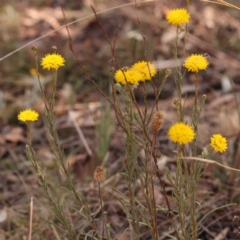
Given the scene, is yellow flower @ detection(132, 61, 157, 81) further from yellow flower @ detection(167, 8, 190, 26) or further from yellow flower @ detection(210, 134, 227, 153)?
yellow flower @ detection(210, 134, 227, 153)

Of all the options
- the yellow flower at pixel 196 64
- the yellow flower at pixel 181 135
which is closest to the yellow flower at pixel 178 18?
the yellow flower at pixel 196 64

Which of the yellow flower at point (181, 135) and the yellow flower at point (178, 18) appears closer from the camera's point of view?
the yellow flower at point (181, 135)

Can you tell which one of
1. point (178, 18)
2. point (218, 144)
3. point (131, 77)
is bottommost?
point (218, 144)

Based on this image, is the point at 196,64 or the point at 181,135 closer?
the point at 181,135

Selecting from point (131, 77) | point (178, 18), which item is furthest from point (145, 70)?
point (178, 18)

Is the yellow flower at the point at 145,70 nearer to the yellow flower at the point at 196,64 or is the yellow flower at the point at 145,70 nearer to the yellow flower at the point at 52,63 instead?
the yellow flower at the point at 196,64

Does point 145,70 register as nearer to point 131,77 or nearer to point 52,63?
point 131,77

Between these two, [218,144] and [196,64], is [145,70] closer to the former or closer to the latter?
[196,64]

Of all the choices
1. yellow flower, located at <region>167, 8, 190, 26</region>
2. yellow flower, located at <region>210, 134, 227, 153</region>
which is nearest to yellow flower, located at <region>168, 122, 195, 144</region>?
yellow flower, located at <region>210, 134, 227, 153</region>

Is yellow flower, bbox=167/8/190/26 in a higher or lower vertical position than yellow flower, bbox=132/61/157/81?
higher

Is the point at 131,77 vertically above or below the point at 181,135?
above

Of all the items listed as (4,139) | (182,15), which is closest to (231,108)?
(4,139)

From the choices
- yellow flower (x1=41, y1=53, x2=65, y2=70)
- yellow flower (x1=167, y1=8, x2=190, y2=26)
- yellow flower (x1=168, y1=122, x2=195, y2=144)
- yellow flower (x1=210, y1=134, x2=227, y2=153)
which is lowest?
yellow flower (x1=210, y1=134, x2=227, y2=153)
